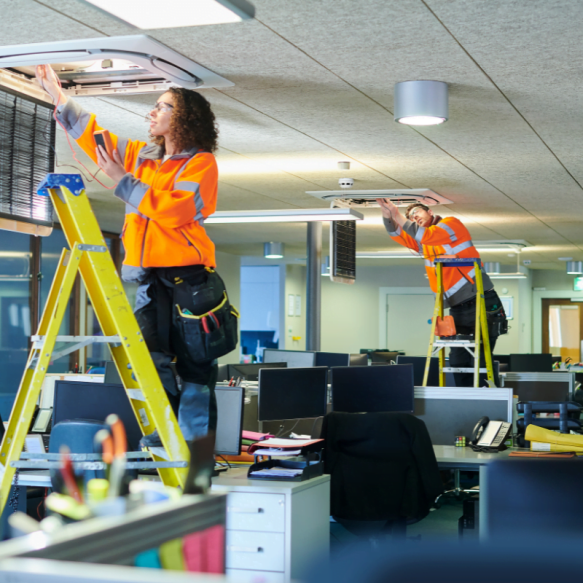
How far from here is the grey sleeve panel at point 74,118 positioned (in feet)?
9.62

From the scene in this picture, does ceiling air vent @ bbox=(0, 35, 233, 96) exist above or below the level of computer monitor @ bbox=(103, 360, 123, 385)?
above

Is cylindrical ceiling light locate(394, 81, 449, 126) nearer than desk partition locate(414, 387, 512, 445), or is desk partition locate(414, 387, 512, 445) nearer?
cylindrical ceiling light locate(394, 81, 449, 126)

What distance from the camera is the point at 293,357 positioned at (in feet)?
23.9

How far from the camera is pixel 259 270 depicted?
50.6 ft

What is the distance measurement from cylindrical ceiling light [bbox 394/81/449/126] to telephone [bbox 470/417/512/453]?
5.46ft

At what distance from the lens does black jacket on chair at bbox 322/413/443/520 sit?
3.73 metres

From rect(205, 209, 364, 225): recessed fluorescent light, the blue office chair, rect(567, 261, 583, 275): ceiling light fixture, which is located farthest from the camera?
rect(567, 261, 583, 275): ceiling light fixture

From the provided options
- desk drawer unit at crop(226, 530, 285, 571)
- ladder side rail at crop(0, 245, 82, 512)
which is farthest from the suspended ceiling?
desk drawer unit at crop(226, 530, 285, 571)

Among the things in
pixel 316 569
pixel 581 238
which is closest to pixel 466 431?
pixel 316 569

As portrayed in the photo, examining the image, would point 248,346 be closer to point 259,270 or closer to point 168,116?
point 259,270

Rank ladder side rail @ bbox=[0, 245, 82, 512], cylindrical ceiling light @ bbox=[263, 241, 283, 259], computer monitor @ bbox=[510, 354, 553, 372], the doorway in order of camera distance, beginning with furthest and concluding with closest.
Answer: the doorway < cylindrical ceiling light @ bbox=[263, 241, 283, 259] < computer monitor @ bbox=[510, 354, 553, 372] < ladder side rail @ bbox=[0, 245, 82, 512]

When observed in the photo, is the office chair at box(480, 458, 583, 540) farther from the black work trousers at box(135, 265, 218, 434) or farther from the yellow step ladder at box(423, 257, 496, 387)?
the yellow step ladder at box(423, 257, 496, 387)

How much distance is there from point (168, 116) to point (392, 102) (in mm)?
1773

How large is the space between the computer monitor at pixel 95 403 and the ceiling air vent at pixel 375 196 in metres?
3.10
